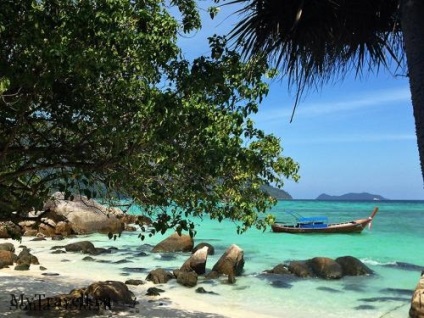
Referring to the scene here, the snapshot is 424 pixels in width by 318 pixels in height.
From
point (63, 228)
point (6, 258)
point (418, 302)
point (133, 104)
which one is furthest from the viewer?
point (63, 228)

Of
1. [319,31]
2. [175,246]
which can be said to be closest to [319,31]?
[319,31]

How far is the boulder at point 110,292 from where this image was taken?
9.88m

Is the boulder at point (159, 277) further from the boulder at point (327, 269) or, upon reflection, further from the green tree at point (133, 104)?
the green tree at point (133, 104)

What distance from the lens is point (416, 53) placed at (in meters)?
2.52

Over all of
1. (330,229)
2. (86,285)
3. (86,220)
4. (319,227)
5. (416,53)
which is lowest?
(86,285)

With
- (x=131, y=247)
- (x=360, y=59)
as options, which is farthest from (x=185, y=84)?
(x=131, y=247)

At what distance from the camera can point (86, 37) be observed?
4.36 metres

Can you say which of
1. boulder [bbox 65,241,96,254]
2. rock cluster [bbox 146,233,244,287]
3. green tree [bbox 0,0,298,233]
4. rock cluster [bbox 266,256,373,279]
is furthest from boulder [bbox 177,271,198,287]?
boulder [bbox 65,241,96,254]

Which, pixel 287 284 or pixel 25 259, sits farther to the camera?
pixel 25 259

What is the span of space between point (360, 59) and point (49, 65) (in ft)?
9.70

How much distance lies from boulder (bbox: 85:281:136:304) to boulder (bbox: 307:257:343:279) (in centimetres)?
836

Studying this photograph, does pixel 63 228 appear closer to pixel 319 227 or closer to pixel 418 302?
pixel 319 227

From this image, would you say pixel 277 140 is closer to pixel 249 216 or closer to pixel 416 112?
pixel 249 216

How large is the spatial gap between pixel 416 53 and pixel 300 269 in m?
15.1
